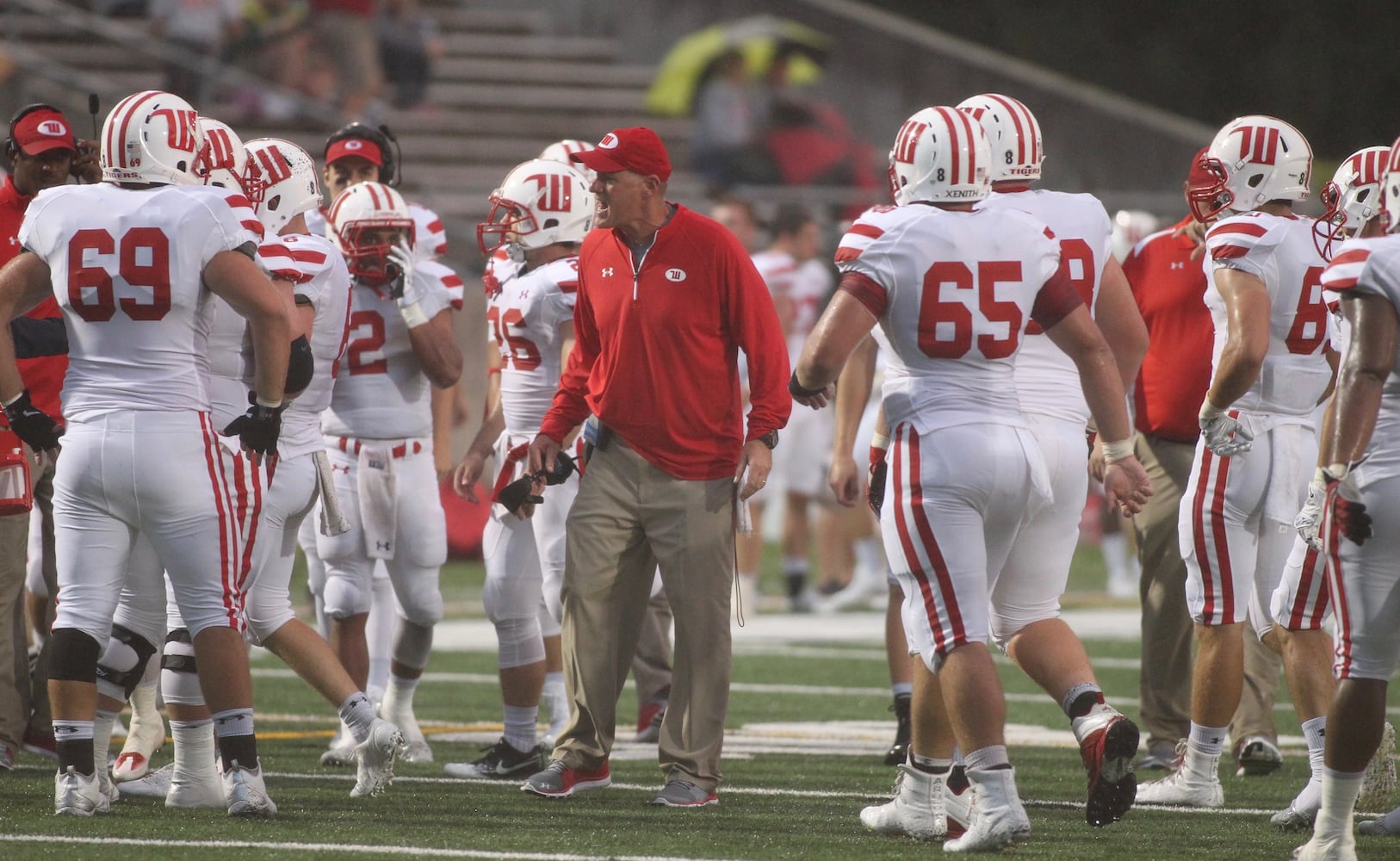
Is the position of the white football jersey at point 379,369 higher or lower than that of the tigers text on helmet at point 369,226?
lower

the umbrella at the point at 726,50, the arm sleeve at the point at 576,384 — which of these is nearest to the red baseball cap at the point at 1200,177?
the arm sleeve at the point at 576,384

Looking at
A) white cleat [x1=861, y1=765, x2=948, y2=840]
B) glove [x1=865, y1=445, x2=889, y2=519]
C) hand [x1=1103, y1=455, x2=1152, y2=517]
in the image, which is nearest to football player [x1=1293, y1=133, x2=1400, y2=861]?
hand [x1=1103, y1=455, x2=1152, y2=517]

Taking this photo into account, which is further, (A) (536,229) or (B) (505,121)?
(B) (505,121)

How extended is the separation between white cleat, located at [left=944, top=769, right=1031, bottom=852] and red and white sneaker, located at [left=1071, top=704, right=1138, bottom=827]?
0.28 metres

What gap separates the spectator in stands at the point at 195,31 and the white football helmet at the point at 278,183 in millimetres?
9551

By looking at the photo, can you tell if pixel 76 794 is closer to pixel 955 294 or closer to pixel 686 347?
pixel 686 347

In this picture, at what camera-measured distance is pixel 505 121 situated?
18.6 metres

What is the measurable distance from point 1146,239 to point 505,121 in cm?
1201

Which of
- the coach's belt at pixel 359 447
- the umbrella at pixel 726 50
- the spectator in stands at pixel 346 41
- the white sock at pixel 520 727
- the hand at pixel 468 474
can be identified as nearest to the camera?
the white sock at pixel 520 727

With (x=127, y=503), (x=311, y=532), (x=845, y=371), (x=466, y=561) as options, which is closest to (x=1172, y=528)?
(x=845, y=371)

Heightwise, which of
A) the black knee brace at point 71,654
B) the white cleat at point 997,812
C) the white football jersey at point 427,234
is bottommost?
the white cleat at point 997,812

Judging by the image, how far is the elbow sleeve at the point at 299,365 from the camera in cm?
587

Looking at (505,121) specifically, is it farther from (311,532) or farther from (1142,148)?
(311,532)

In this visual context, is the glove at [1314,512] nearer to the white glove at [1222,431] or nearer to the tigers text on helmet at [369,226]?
the white glove at [1222,431]
